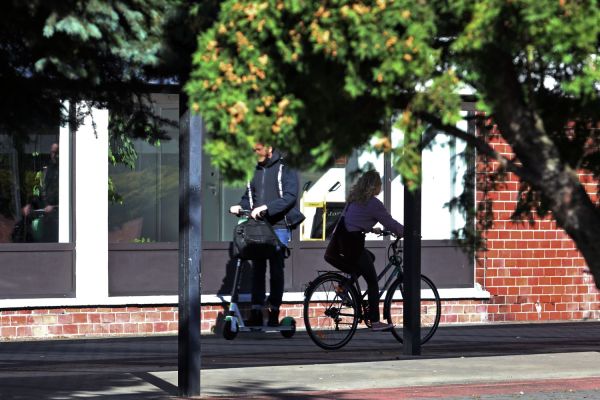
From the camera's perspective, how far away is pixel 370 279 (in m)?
12.3

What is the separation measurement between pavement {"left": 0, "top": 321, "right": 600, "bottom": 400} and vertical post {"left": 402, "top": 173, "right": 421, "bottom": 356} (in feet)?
0.55

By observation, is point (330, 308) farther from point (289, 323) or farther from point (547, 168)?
point (547, 168)

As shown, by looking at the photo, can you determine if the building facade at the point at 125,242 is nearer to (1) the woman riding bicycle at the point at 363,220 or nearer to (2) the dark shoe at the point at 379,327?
(1) the woman riding bicycle at the point at 363,220

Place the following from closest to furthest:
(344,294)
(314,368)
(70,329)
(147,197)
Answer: (314,368) → (344,294) → (70,329) → (147,197)

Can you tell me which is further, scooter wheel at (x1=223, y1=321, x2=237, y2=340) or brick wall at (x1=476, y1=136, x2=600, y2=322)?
brick wall at (x1=476, y1=136, x2=600, y2=322)

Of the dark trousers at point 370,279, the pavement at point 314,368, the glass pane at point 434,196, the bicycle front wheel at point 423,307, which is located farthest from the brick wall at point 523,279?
the dark trousers at point 370,279

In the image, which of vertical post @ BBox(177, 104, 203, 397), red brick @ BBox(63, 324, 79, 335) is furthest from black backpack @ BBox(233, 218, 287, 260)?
vertical post @ BBox(177, 104, 203, 397)

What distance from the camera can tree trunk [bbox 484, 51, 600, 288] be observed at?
4.59m

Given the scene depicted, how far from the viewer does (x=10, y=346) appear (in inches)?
511

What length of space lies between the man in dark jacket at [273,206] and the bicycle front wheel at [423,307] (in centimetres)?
102

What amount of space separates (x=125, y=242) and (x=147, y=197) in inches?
22.2

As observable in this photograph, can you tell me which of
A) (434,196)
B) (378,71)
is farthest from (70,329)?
(378,71)

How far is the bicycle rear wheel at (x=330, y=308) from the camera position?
1223 centimetres

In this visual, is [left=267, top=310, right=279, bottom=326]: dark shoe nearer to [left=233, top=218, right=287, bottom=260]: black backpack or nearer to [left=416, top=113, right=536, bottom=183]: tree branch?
[left=233, top=218, right=287, bottom=260]: black backpack
